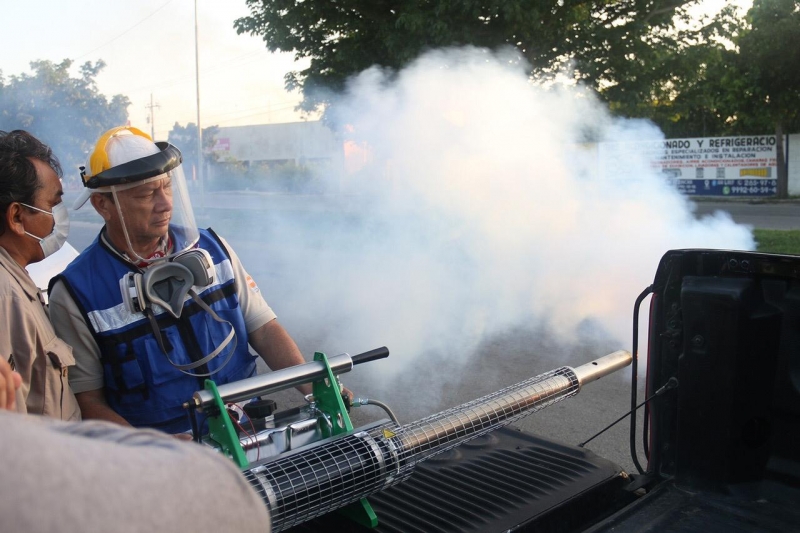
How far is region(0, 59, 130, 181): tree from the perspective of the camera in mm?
16297

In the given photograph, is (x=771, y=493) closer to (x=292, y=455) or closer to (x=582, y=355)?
(x=292, y=455)

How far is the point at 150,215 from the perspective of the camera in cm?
219

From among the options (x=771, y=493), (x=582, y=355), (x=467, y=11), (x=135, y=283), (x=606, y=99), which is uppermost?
(x=467, y=11)

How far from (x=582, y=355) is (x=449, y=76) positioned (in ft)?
15.5

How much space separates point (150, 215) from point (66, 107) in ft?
58.7

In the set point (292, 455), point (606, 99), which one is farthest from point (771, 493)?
point (606, 99)

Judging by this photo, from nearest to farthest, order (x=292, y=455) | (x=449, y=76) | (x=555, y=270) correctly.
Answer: (x=292, y=455) → (x=555, y=270) → (x=449, y=76)

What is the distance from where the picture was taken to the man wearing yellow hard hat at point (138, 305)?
81.8 inches

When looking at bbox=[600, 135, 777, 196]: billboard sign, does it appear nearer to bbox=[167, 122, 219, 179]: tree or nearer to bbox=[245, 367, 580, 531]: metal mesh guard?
bbox=[167, 122, 219, 179]: tree

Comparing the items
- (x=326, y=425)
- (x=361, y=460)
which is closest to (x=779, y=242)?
(x=326, y=425)

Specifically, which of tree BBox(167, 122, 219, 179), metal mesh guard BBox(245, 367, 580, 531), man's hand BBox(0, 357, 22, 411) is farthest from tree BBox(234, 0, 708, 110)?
tree BBox(167, 122, 219, 179)

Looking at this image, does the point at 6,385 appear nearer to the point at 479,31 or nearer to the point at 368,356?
the point at 368,356

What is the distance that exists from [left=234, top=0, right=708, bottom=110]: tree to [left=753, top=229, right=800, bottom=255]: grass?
3397 millimetres

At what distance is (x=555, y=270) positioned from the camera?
8320 millimetres
